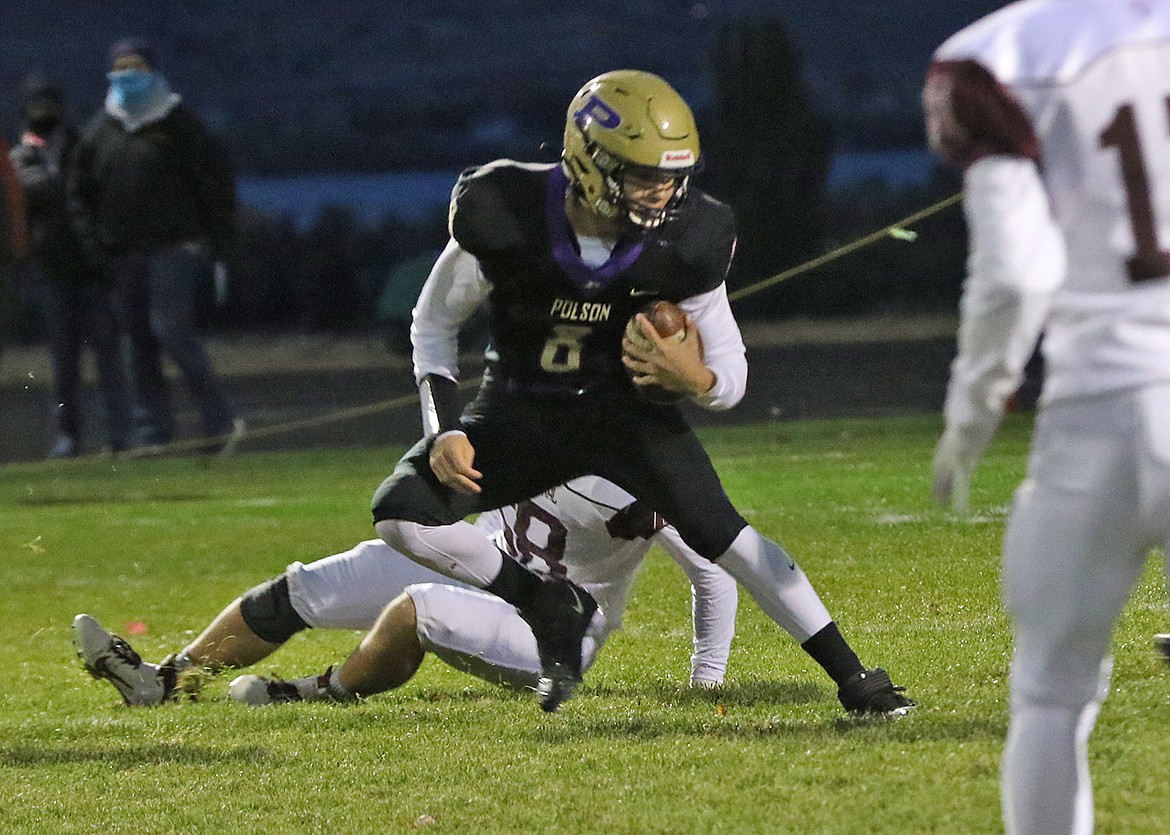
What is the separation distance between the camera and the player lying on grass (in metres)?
5.00

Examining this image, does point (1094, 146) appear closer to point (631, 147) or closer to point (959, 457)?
point (959, 457)

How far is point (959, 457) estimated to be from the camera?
9.84 feet

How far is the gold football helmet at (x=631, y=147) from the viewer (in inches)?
174

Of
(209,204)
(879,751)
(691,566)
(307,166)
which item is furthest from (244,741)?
(307,166)

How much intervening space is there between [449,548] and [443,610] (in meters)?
0.32

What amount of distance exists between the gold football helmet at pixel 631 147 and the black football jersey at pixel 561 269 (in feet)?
0.34

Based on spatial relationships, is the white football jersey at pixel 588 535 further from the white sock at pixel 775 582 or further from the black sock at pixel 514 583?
Answer: the white sock at pixel 775 582

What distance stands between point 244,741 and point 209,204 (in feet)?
21.8

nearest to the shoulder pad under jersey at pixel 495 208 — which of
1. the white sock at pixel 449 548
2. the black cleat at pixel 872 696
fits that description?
the white sock at pixel 449 548

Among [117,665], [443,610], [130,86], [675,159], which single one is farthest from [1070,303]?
[130,86]

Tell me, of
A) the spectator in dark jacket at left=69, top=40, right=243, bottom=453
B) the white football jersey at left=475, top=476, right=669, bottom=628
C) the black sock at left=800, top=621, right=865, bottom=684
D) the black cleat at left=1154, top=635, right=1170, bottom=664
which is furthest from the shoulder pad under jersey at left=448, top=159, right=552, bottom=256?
the spectator in dark jacket at left=69, top=40, right=243, bottom=453

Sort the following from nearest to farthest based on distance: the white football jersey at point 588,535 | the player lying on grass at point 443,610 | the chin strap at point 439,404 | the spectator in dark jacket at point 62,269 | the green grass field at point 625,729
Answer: the green grass field at point 625,729 → the chin strap at point 439,404 → the player lying on grass at point 443,610 → the white football jersey at point 588,535 → the spectator in dark jacket at point 62,269

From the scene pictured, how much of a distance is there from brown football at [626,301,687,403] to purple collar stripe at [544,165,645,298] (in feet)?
0.38

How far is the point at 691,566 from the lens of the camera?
534cm
